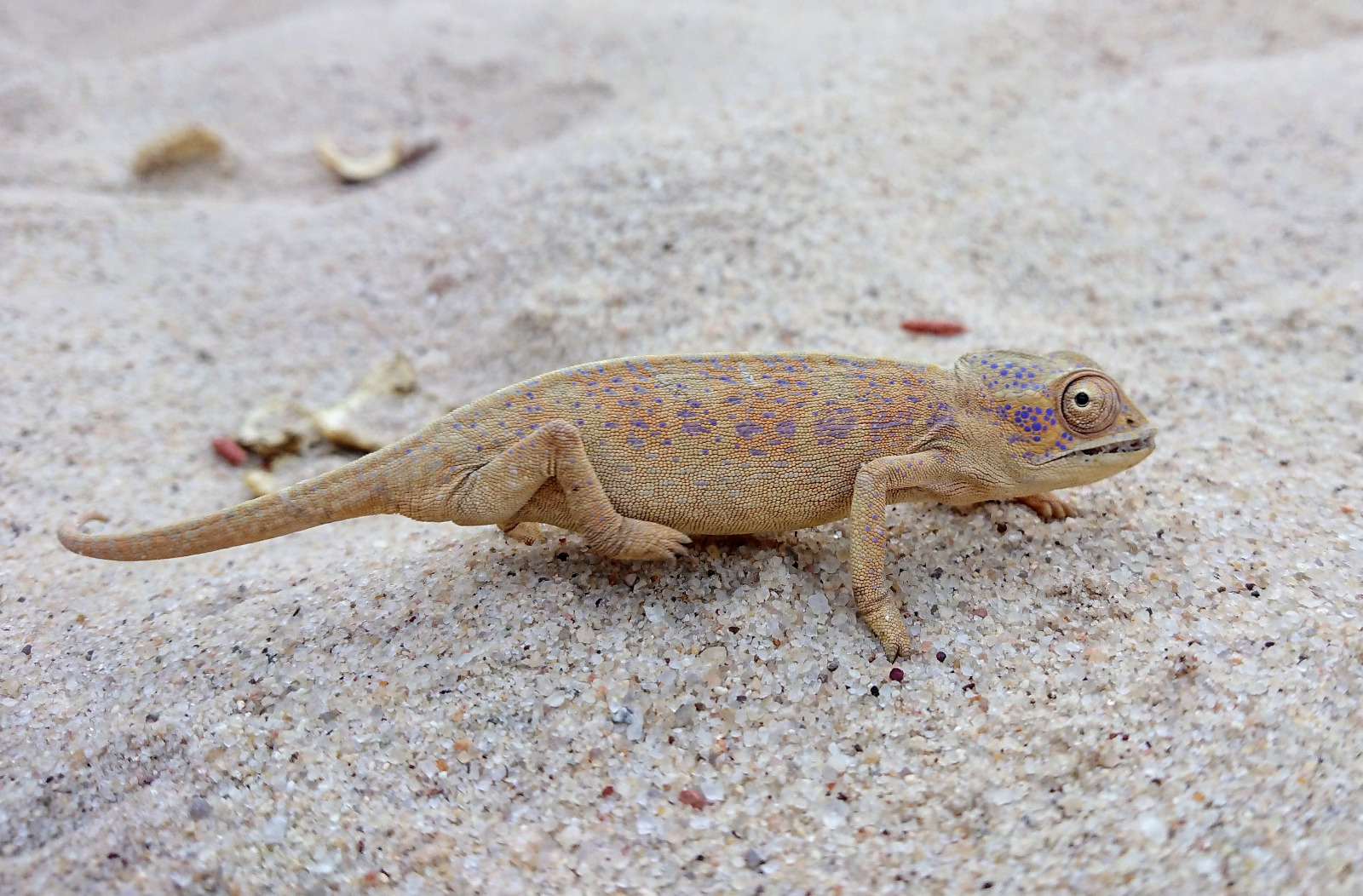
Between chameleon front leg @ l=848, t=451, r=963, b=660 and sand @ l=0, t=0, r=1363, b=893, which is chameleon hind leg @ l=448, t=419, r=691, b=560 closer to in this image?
sand @ l=0, t=0, r=1363, b=893

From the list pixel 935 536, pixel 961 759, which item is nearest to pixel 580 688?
pixel 961 759

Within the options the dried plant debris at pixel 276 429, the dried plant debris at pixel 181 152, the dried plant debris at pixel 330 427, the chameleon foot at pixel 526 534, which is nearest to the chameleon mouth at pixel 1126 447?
the chameleon foot at pixel 526 534

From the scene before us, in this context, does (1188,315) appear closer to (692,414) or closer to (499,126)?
(692,414)

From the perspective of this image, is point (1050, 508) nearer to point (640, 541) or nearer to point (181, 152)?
point (640, 541)

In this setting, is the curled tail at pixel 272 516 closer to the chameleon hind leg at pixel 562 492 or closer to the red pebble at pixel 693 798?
the chameleon hind leg at pixel 562 492

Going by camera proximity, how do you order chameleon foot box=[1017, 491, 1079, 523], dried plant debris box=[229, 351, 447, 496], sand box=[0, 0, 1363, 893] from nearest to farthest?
sand box=[0, 0, 1363, 893], chameleon foot box=[1017, 491, 1079, 523], dried plant debris box=[229, 351, 447, 496]

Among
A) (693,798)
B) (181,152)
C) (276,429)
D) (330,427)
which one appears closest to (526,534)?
(693,798)

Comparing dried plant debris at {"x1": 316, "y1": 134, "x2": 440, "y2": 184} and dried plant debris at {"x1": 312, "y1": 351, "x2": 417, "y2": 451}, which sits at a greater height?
dried plant debris at {"x1": 316, "y1": 134, "x2": 440, "y2": 184}

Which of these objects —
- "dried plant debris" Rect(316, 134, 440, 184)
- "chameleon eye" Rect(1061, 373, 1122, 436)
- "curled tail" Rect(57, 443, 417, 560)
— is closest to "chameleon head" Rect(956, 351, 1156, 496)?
"chameleon eye" Rect(1061, 373, 1122, 436)
